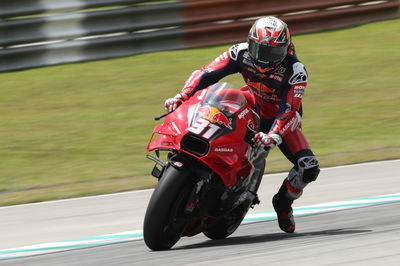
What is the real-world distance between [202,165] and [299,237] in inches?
42.3

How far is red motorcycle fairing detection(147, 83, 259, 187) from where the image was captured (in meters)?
5.31

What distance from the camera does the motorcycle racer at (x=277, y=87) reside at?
5.89 meters

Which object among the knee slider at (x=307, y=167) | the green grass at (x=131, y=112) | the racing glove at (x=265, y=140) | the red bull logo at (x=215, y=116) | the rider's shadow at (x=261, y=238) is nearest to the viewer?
the red bull logo at (x=215, y=116)

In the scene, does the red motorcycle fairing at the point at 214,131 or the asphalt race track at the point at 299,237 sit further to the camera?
the red motorcycle fairing at the point at 214,131

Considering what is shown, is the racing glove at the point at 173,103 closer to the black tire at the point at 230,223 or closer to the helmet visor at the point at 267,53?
the helmet visor at the point at 267,53

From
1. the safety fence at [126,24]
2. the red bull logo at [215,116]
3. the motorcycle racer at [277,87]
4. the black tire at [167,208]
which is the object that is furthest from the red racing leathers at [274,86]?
the safety fence at [126,24]

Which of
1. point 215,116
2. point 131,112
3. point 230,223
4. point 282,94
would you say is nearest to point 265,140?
point 215,116

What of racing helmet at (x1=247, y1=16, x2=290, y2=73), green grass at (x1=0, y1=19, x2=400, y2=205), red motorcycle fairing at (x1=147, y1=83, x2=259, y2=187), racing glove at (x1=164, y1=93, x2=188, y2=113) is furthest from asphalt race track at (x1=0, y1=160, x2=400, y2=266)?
racing helmet at (x1=247, y1=16, x2=290, y2=73)

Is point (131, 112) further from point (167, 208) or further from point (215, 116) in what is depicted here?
point (167, 208)

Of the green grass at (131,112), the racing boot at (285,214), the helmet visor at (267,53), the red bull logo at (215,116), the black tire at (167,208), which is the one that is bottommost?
the green grass at (131,112)

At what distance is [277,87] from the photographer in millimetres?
6117

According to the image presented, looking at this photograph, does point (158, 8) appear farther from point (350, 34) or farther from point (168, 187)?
point (168, 187)

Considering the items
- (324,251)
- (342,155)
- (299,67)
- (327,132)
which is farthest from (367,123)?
(324,251)

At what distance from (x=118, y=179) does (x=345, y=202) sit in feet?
7.64
